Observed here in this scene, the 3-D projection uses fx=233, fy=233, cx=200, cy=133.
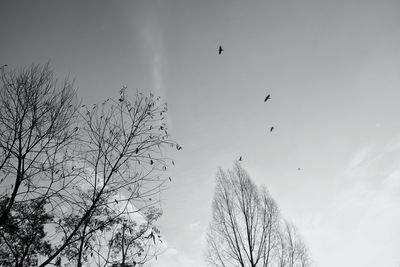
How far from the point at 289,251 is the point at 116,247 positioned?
11823 mm

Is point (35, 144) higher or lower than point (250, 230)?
lower

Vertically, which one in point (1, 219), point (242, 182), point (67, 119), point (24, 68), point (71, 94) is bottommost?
point (1, 219)

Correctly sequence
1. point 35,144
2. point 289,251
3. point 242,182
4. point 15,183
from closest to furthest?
point 15,183
point 35,144
point 242,182
point 289,251

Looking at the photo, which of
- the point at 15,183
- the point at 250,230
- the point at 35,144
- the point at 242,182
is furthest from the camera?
the point at 242,182

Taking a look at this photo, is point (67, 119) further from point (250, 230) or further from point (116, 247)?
point (116, 247)

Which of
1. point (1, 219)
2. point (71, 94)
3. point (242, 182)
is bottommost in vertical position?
point (1, 219)

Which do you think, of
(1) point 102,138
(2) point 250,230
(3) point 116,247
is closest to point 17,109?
(1) point 102,138

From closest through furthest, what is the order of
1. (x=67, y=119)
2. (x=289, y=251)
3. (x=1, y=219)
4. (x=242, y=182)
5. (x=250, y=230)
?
(x=1, y=219), (x=67, y=119), (x=250, y=230), (x=242, y=182), (x=289, y=251)

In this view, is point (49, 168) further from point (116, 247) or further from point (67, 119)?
point (116, 247)

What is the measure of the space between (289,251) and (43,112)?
17580 mm

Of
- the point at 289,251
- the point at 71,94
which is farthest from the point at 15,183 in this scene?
the point at 289,251

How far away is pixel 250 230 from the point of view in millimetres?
12867

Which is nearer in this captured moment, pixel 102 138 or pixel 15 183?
pixel 15 183

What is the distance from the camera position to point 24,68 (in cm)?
497
